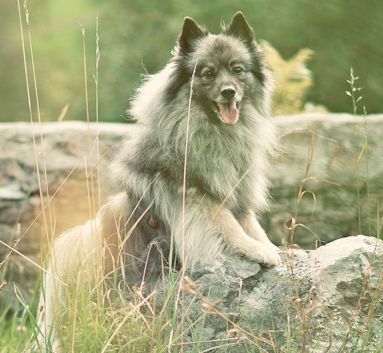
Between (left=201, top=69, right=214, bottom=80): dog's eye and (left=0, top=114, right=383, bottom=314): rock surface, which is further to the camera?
(left=0, top=114, right=383, bottom=314): rock surface

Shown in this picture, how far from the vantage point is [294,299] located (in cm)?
395

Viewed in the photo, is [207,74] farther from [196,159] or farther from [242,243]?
[242,243]

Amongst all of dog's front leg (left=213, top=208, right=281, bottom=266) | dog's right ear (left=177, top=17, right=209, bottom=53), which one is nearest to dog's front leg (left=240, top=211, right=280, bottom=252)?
dog's front leg (left=213, top=208, right=281, bottom=266)

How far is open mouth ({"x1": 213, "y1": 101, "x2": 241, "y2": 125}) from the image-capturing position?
521 cm

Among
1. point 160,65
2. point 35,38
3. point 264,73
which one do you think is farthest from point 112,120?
point 264,73

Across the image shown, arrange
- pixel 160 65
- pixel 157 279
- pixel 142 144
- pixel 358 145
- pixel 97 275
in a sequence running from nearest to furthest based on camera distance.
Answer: pixel 97 275
pixel 157 279
pixel 142 144
pixel 358 145
pixel 160 65

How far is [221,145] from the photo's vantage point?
530 centimetres

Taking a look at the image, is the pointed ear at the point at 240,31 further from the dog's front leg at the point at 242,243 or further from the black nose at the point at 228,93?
the dog's front leg at the point at 242,243

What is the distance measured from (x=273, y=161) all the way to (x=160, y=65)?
6.51 m

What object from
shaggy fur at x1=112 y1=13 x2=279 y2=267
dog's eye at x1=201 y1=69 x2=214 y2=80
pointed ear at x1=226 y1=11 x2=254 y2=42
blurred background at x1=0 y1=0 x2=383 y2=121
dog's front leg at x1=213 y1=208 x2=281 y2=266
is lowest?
blurred background at x1=0 y1=0 x2=383 y2=121

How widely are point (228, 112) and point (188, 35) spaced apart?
59 cm

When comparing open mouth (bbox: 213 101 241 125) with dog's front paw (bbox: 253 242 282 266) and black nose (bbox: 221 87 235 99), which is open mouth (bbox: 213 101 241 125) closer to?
black nose (bbox: 221 87 235 99)

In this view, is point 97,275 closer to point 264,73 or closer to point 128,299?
point 128,299

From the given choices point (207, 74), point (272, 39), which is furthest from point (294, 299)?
point (272, 39)
